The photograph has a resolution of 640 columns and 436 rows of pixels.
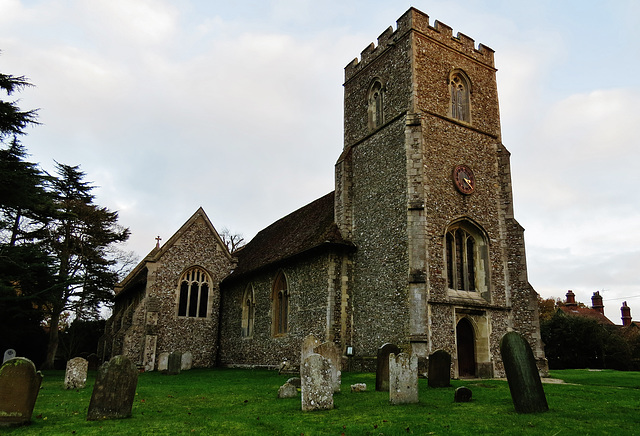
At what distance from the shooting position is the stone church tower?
15945mm

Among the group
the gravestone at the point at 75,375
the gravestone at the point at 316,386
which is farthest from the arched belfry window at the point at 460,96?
the gravestone at the point at 75,375

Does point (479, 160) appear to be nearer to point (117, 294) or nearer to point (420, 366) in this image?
point (420, 366)

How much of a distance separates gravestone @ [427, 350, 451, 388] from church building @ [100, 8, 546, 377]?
3199mm

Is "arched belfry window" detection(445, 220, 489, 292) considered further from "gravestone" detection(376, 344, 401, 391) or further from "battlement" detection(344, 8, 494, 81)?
"battlement" detection(344, 8, 494, 81)

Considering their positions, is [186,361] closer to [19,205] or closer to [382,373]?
[19,205]

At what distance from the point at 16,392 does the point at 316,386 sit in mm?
4790

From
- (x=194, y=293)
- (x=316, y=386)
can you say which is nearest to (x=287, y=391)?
(x=316, y=386)

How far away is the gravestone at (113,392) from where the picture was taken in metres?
7.75

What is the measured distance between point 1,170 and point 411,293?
47.8 ft

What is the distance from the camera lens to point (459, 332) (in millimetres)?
16531

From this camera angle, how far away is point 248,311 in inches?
931

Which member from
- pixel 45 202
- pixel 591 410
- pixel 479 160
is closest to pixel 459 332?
pixel 479 160

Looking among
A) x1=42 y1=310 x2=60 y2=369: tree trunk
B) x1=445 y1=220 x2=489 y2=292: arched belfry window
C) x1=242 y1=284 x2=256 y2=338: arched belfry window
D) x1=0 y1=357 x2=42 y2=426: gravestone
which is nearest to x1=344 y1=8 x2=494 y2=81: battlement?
x1=445 y1=220 x2=489 y2=292: arched belfry window

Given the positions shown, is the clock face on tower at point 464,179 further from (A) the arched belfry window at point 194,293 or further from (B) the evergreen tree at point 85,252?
(B) the evergreen tree at point 85,252
